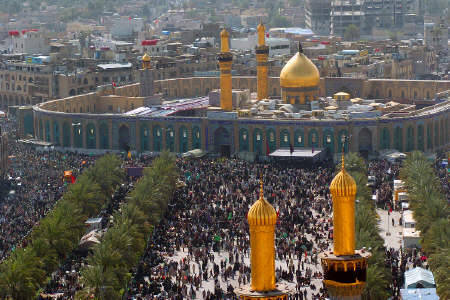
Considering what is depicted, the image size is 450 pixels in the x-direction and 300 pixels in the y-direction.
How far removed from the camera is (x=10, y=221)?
70.9 metres

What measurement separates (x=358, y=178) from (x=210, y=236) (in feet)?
38.3

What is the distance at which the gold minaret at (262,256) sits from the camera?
29.9 meters

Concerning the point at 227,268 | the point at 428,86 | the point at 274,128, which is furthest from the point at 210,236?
the point at 428,86

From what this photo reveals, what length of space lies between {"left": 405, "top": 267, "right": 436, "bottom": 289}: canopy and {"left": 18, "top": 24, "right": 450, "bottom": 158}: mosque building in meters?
42.1

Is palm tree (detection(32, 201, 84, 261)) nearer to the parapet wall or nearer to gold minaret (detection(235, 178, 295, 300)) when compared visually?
gold minaret (detection(235, 178, 295, 300))

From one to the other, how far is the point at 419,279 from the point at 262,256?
2338 centimetres

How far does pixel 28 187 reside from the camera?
82.5 metres

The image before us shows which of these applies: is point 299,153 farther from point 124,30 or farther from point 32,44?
point 124,30

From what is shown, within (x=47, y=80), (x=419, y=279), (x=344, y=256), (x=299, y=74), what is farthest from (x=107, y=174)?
(x=47, y=80)

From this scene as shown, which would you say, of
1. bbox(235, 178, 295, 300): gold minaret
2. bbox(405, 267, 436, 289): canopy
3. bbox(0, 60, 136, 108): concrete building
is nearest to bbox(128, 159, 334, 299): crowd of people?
bbox(405, 267, 436, 289): canopy

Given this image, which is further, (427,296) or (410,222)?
(410,222)

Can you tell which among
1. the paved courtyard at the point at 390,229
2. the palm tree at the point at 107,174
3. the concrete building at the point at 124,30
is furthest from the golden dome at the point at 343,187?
the concrete building at the point at 124,30

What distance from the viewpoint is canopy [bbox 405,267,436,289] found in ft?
169

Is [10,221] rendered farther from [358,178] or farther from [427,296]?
[427,296]
